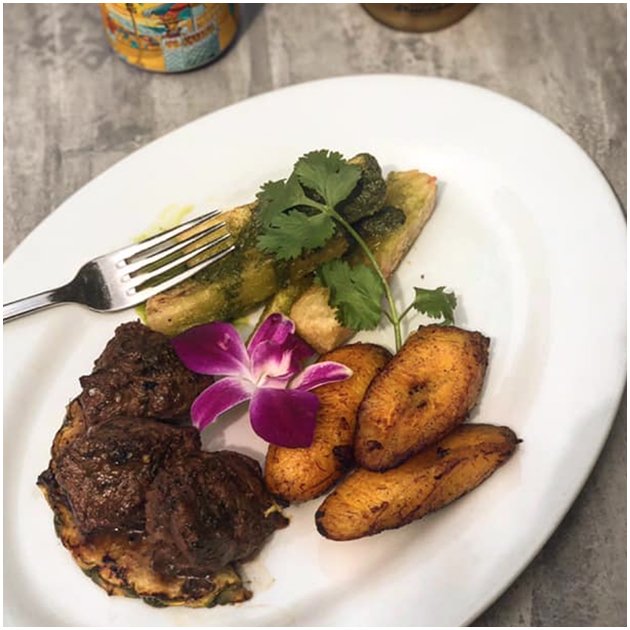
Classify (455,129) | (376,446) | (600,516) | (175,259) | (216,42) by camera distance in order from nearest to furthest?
(376,446), (600,516), (175,259), (455,129), (216,42)

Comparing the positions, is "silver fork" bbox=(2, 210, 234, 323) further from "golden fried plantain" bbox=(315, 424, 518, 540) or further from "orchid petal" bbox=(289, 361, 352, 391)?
"golden fried plantain" bbox=(315, 424, 518, 540)

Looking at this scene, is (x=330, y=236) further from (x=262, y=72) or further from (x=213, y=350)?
(x=262, y=72)

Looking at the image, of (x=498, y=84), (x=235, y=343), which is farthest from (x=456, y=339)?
(x=498, y=84)

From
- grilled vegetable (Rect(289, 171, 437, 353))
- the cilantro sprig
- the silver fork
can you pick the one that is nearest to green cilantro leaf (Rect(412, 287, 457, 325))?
the cilantro sprig

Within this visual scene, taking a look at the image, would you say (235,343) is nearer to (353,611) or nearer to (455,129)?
(353,611)

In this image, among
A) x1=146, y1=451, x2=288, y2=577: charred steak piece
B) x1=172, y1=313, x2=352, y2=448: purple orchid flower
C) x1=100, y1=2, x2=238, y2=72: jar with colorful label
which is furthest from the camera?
x1=100, y1=2, x2=238, y2=72: jar with colorful label

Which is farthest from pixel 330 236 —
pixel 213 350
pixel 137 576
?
pixel 137 576

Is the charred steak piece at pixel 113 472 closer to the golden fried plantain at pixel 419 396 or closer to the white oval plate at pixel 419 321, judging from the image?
the white oval plate at pixel 419 321
